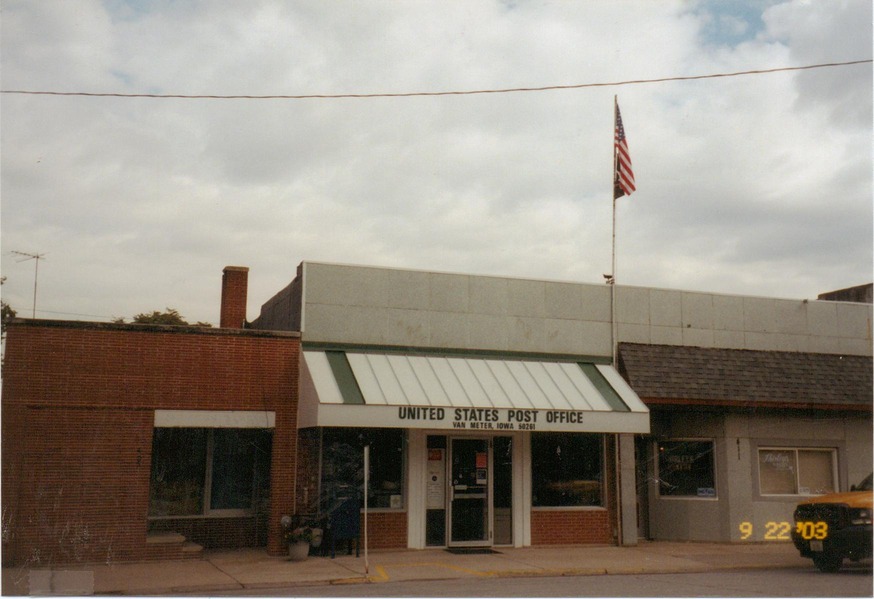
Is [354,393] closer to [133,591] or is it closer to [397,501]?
[397,501]

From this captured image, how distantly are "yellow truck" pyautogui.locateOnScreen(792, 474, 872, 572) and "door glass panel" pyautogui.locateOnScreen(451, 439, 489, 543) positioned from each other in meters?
5.62

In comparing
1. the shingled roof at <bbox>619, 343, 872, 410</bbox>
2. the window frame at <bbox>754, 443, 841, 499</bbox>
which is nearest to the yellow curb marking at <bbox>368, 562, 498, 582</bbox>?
the shingled roof at <bbox>619, 343, 872, 410</bbox>

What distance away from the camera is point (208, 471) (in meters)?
16.5

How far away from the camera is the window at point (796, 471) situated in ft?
60.1

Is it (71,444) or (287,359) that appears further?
(287,359)

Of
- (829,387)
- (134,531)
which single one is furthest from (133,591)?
(829,387)

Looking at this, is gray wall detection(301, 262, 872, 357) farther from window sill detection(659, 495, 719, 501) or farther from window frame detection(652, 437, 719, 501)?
window sill detection(659, 495, 719, 501)

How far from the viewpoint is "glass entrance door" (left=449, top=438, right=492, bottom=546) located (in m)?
16.4

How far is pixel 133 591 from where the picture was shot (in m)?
11.7

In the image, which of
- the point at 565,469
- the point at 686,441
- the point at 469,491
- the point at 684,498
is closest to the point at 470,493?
the point at 469,491

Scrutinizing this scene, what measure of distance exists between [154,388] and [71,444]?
5.27ft

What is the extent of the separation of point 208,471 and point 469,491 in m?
5.05

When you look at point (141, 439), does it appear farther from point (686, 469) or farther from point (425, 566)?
point (686, 469)

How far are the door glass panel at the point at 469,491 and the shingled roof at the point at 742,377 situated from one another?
3535 millimetres
